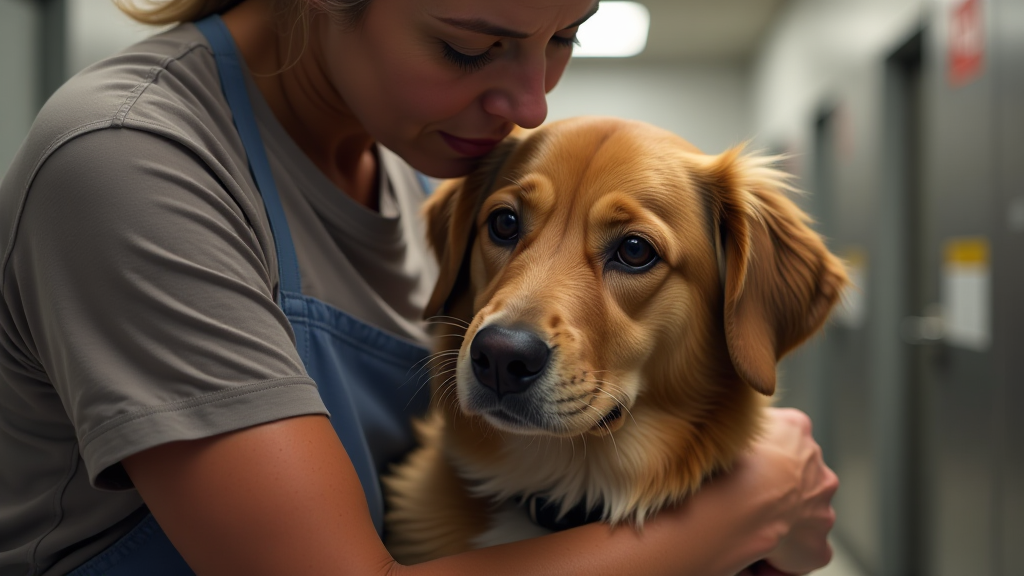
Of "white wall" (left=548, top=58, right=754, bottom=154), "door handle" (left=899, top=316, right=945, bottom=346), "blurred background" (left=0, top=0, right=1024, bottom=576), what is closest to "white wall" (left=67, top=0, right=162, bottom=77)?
"blurred background" (left=0, top=0, right=1024, bottom=576)

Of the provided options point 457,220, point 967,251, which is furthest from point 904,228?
point 457,220

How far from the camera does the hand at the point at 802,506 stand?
138cm

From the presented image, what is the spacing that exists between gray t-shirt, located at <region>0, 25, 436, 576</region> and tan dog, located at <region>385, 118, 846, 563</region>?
435mm

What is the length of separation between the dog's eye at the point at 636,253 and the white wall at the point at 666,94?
8.82 m

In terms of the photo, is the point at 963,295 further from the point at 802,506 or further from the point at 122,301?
the point at 122,301

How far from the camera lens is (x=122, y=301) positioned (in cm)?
86

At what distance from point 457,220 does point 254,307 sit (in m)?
0.69

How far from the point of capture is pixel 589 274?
1.33 metres

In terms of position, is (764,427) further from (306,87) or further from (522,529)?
(306,87)

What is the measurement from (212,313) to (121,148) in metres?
0.22

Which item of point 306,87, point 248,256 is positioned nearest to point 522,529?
point 248,256

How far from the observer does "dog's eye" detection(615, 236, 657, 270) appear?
1.36 m

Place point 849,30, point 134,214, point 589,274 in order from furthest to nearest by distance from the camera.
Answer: point 849,30
point 589,274
point 134,214

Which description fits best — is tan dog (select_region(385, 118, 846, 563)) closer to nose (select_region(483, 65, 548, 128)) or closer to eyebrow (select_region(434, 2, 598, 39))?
nose (select_region(483, 65, 548, 128))
